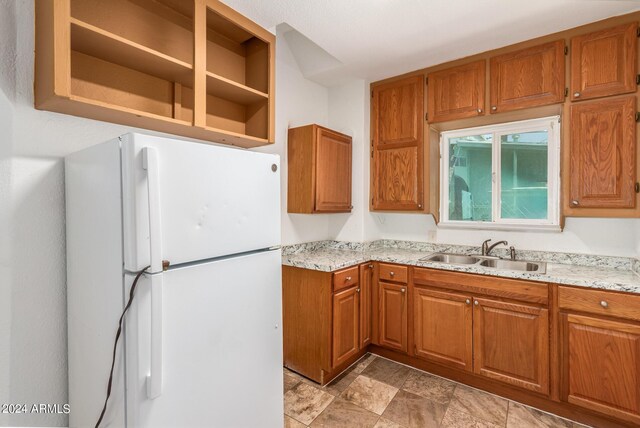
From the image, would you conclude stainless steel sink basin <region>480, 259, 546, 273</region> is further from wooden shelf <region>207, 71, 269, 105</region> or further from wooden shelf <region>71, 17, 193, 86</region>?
wooden shelf <region>71, 17, 193, 86</region>

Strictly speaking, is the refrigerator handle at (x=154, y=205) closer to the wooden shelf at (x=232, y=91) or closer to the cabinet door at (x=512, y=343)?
the wooden shelf at (x=232, y=91)

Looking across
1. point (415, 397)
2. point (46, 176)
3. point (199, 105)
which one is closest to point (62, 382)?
point (46, 176)

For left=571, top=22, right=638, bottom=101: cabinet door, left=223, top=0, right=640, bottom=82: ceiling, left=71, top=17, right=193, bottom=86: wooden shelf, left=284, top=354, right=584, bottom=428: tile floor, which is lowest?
left=284, top=354, right=584, bottom=428: tile floor

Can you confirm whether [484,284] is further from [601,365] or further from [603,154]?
[603,154]

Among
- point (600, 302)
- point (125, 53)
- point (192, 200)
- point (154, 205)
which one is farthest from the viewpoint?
point (600, 302)

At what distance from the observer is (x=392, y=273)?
253 cm

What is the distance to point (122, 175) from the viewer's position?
102cm

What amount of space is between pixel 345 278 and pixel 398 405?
0.88 metres

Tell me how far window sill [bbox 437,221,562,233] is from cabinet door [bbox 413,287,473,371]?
74cm

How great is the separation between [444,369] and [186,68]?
2.60 metres

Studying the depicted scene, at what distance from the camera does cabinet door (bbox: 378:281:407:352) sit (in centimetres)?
248

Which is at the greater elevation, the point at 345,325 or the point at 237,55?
the point at 237,55

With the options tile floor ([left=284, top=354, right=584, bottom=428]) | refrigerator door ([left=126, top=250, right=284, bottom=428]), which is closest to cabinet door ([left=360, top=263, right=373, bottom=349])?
tile floor ([left=284, top=354, right=584, bottom=428])

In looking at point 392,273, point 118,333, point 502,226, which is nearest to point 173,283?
point 118,333
